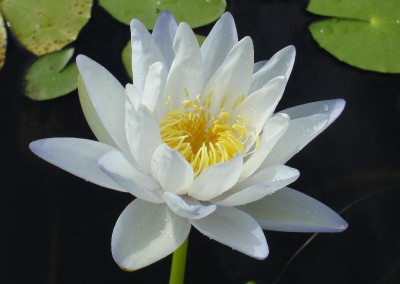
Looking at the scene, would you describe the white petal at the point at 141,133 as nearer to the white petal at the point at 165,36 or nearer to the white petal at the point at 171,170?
the white petal at the point at 171,170

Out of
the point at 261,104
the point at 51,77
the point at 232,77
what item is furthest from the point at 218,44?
the point at 51,77

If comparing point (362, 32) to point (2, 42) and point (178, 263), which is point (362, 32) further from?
point (2, 42)

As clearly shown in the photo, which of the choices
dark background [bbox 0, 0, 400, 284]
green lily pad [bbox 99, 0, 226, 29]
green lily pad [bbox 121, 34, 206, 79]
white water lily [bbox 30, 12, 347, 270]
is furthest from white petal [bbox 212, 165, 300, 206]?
green lily pad [bbox 99, 0, 226, 29]

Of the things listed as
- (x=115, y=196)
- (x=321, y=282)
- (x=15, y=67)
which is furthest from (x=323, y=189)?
(x=15, y=67)

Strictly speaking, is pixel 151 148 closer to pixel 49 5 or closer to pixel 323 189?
pixel 323 189

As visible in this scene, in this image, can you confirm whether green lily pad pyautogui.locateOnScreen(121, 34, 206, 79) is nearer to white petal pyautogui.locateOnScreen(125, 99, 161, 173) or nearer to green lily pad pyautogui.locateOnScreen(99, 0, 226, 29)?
green lily pad pyautogui.locateOnScreen(99, 0, 226, 29)

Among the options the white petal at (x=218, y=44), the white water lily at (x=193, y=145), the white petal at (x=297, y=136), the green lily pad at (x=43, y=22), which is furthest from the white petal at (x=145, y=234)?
the green lily pad at (x=43, y=22)
